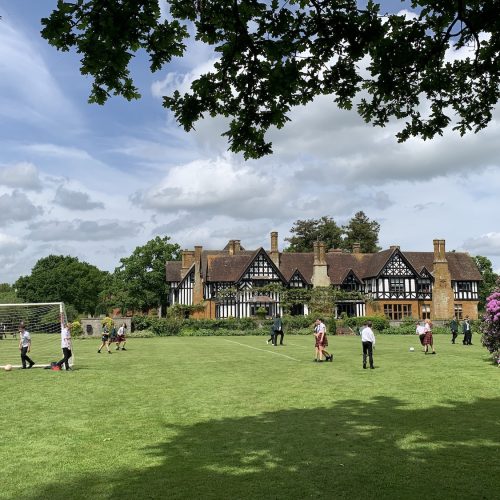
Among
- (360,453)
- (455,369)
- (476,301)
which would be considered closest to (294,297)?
(476,301)

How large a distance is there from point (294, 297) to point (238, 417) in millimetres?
50886

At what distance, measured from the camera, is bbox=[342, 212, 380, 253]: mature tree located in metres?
85.2

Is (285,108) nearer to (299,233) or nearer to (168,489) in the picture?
(168,489)

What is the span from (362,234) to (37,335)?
171 ft

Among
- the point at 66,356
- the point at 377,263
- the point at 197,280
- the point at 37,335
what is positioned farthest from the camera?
the point at 377,263

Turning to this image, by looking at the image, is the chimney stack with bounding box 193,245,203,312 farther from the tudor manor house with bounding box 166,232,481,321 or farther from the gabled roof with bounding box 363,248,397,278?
the gabled roof with bounding box 363,248,397,278

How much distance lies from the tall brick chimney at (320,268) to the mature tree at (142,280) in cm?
1867

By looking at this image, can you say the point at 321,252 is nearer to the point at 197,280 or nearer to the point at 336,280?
the point at 336,280

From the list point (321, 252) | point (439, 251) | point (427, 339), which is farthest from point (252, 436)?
point (439, 251)

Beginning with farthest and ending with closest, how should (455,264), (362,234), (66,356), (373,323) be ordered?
(362,234) < (455,264) < (373,323) < (66,356)

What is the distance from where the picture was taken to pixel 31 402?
12875 millimetres

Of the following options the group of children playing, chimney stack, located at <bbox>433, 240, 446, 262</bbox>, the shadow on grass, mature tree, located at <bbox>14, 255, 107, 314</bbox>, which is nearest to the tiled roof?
chimney stack, located at <bbox>433, 240, 446, 262</bbox>

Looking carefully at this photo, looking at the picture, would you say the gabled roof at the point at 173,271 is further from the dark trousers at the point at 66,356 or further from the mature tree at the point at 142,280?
the dark trousers at the point at 66,356

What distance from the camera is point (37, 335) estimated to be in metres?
48.8
